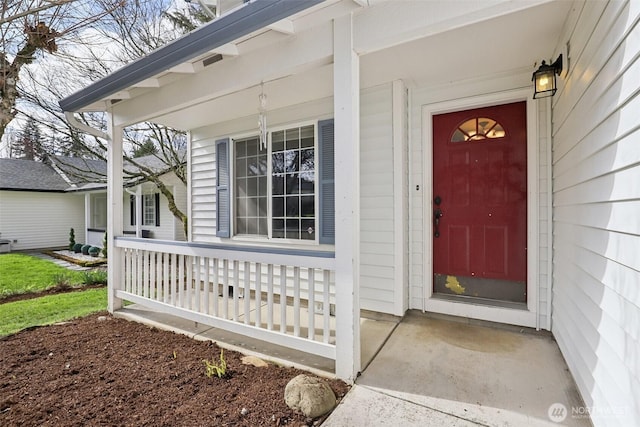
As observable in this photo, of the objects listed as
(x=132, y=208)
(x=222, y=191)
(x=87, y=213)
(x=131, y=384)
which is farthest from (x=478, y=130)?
(x=87, y=213)

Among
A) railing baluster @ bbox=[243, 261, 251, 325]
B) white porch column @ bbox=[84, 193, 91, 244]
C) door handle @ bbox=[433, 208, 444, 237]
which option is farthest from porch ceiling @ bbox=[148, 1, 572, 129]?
white porch column @ bbox=[84, 193, 91, 244]

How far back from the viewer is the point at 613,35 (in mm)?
1356

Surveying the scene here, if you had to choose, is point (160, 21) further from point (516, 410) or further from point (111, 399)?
point (516, 410)

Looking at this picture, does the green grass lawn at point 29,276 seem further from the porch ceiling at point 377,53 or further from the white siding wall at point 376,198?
the white siding wall at point 376,198

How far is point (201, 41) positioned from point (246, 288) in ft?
6.53

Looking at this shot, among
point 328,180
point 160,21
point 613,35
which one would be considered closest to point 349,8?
point 613,35

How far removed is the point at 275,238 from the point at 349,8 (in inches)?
111

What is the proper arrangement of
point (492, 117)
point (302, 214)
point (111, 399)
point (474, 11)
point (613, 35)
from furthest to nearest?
1. point (302, 214)
2. point (492, 117)
3. point (111, 399)
4. point (474, 11)
5. point (613, 35)

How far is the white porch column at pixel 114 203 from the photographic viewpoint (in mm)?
3598

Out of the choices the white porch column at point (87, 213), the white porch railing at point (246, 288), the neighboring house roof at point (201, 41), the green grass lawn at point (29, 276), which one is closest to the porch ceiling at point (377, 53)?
the neighboring house roof at point (201, 41)

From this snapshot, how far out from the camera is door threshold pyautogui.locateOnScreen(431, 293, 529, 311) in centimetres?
289

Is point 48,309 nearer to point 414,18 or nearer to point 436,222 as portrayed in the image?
point 436,222

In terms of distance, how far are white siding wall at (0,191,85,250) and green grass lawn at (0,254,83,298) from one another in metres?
2.84

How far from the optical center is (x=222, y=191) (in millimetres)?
4504
